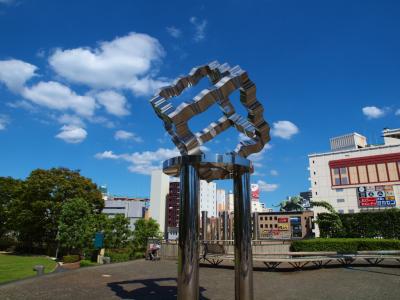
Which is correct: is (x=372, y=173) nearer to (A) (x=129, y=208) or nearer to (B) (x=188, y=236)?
(B) (x=188, y=236)

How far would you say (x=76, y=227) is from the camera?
3212cm

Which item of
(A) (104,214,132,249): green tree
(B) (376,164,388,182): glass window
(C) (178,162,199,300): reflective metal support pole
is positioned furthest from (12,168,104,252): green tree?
(B) (376,164,388,182): glass window

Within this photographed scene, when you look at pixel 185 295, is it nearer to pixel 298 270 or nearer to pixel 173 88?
pixel 173 88

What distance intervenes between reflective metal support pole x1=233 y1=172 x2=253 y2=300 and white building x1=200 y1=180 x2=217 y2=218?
119955 mm

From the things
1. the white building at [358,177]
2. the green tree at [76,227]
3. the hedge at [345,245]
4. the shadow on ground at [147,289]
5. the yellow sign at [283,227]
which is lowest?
the shadow on ground at [147,289]

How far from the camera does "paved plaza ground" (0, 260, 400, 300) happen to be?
11.7 m

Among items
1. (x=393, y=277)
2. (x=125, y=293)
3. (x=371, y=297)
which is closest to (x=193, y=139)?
(x=125, y=293)

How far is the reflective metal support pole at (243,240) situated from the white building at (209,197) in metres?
120

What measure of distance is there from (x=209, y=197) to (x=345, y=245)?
4372 inches

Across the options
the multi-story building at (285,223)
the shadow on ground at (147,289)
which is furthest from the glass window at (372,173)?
the multi-story building at (285,223)

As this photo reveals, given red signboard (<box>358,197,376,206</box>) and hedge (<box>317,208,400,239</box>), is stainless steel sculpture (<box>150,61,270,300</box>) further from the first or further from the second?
red signboard (<box>358,197,376,206</box>)

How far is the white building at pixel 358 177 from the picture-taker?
2094 inches

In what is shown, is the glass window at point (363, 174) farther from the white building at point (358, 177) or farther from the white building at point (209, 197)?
the white building at point (209, 197)

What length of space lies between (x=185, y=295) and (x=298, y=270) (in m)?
11.8
